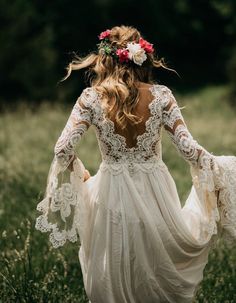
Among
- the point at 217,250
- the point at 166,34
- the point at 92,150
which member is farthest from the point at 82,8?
the point at 217,250

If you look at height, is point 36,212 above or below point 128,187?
above

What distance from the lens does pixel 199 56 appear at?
40156 mm

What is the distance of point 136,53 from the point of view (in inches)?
193

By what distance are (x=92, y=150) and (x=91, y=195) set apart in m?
8.19

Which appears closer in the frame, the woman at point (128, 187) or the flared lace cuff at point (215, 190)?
the woman at point (128, 187)

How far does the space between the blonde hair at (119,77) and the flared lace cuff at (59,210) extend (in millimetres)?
599

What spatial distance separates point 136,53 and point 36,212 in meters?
3.44

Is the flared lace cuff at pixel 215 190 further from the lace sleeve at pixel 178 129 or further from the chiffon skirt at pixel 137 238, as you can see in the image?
the lace sleeve at pixel 178 129

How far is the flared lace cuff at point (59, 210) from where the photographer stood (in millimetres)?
5043

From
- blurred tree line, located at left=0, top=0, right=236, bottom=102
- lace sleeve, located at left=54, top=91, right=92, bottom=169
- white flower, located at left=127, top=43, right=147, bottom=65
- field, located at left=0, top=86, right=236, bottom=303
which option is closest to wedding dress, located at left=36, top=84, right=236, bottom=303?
lace sleeve, located at left=54, top=91, right=92, bottom=169

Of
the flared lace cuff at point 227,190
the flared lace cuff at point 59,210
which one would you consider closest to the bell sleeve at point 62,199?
the flared lace cuff at point 59,210

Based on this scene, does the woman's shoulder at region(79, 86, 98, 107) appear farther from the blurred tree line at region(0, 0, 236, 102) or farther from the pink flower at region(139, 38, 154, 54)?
Result: the blurred tree line at region(0, 0, 236, 102)

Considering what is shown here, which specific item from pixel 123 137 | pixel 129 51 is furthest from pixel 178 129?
pixel 129 51

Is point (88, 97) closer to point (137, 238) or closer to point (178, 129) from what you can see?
point (178, 129)
